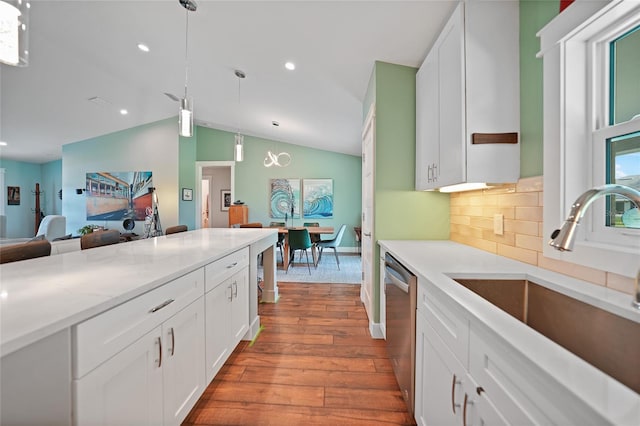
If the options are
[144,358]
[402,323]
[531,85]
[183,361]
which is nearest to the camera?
[144,358]

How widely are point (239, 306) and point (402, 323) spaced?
1169 millimetres

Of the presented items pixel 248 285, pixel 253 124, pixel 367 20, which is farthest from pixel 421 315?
pixel 253 124

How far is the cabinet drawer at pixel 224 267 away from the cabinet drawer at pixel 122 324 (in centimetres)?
23

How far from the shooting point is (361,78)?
2.80 meters

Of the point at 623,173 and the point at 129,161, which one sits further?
the point at 129,161

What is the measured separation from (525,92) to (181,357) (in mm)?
2199

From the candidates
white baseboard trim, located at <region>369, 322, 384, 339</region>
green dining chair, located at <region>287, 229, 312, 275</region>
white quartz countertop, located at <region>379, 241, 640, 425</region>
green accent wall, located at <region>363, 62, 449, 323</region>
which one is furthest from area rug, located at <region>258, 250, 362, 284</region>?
white quartz countertop, located at <region>379, 241, 640, 425</region>

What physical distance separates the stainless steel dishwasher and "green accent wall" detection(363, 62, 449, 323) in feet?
2.09

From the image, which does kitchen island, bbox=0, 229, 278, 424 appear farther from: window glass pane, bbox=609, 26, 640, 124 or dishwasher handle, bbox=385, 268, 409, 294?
window glass pane, bbox=609, 26, 640, 124

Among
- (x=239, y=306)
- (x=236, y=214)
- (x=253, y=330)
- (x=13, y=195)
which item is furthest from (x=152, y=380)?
(x=13, y=195)

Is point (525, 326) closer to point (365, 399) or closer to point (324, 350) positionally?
point (365, 399)

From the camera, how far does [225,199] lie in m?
8.27

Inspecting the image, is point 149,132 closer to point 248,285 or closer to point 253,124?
point 253,124

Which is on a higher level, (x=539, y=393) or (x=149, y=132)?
(x=149, y=132)
